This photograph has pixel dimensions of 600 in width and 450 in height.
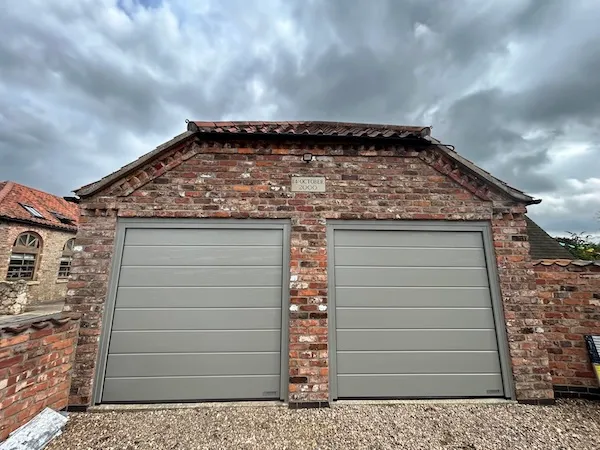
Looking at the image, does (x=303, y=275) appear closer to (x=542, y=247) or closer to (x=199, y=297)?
(x=199, y=297)

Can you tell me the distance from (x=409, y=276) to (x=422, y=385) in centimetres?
138

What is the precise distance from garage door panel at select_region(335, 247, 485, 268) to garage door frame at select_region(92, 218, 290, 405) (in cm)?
81

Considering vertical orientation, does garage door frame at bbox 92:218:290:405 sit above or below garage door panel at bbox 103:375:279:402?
above

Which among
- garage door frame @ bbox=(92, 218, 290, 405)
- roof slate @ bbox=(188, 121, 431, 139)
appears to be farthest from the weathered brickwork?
roof slate @ bbox=(188, 121, 431, 139)

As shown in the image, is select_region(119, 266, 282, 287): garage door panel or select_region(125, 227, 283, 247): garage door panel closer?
select_region(119, 266, 282, 287): garage door panel

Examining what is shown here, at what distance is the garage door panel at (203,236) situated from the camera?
144 inches


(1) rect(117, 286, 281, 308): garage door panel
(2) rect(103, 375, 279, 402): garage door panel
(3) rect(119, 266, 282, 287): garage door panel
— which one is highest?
(3) rect(119, 266, 282, 287): garage door panel

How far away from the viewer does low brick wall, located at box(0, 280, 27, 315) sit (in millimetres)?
11682

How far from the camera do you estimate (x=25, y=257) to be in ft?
46.1

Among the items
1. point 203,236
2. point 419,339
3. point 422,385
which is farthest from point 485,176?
point 203,236

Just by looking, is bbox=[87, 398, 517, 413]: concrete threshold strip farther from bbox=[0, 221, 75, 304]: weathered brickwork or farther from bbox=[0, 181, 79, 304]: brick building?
bbox=[0, 221, 75, 304]: weathered brickwork

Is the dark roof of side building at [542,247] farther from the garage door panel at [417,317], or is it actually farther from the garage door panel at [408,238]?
the garage door panel at [417,317]

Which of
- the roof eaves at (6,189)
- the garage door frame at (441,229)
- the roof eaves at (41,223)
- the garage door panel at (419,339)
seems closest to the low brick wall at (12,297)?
the roof eaves at (41,223)

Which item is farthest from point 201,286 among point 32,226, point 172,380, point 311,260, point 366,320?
point 32,226
